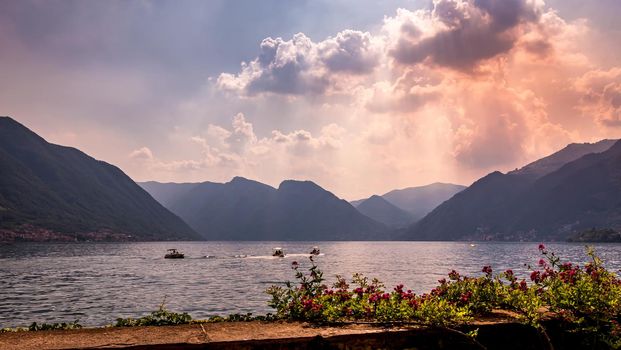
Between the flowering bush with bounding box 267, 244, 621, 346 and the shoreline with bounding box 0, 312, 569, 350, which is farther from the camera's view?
the flowering bush with bounding box 267, 244, 621, 346

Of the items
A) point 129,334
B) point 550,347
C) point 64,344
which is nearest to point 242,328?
point 129,334

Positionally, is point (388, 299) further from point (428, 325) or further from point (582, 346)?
point (582, 346)

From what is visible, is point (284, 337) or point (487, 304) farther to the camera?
point (487, 304)

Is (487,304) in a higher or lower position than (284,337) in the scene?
higher

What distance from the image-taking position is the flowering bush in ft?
29.8

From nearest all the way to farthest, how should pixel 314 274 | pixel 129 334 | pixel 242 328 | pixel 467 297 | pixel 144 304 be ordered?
pixel 129 334 → pixel 242 328 → pixel 467 297 → pixel 314 274 → pixel 144 304

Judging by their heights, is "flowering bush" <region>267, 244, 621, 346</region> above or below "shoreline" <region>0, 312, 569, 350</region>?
above

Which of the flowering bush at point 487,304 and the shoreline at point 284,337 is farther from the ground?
the flowering bush at point 487,304

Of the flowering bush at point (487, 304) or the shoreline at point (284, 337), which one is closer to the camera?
the shoreline at point (284, 337)

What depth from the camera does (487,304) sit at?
10.7 m

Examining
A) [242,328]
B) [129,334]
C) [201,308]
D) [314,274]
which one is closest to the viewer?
[129,334]

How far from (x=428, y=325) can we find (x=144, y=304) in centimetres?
3862

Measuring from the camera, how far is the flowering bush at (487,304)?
9.09m

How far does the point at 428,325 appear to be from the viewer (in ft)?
28.8
